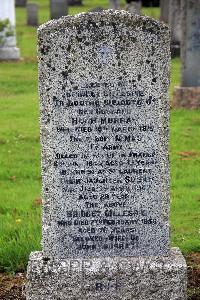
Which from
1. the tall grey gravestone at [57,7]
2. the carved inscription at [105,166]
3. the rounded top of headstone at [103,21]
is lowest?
the tall grey gravestone at [57,7]

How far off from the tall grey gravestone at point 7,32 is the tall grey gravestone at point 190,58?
797 cm

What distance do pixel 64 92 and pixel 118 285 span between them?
48.5 inches

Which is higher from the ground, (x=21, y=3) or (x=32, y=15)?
(x=32, y=15)

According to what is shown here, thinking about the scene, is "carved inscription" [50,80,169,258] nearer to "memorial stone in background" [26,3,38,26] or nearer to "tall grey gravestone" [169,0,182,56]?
"tall grey gravestone" [169,0,182,56]

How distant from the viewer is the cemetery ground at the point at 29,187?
18.3 ft

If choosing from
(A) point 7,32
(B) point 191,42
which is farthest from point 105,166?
(A) point 7,32

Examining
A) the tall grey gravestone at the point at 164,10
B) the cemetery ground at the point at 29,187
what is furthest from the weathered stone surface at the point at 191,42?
the tall grey gravestone at the point at 164,10

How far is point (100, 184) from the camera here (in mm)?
4734

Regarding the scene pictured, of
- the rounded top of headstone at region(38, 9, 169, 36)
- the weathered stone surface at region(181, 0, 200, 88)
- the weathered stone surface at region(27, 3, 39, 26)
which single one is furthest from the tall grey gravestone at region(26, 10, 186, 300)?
the weathered stone surface at region(27, 3, 39, 26)

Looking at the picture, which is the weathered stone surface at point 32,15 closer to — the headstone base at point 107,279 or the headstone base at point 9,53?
the headstone base at point 9,53

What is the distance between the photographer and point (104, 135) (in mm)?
4664

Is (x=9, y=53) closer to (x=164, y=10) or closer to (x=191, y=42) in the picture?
(x=164, y=10)

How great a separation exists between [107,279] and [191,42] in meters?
→ 8.20

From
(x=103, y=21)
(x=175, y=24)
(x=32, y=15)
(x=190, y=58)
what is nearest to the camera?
(x=103, y=21)
